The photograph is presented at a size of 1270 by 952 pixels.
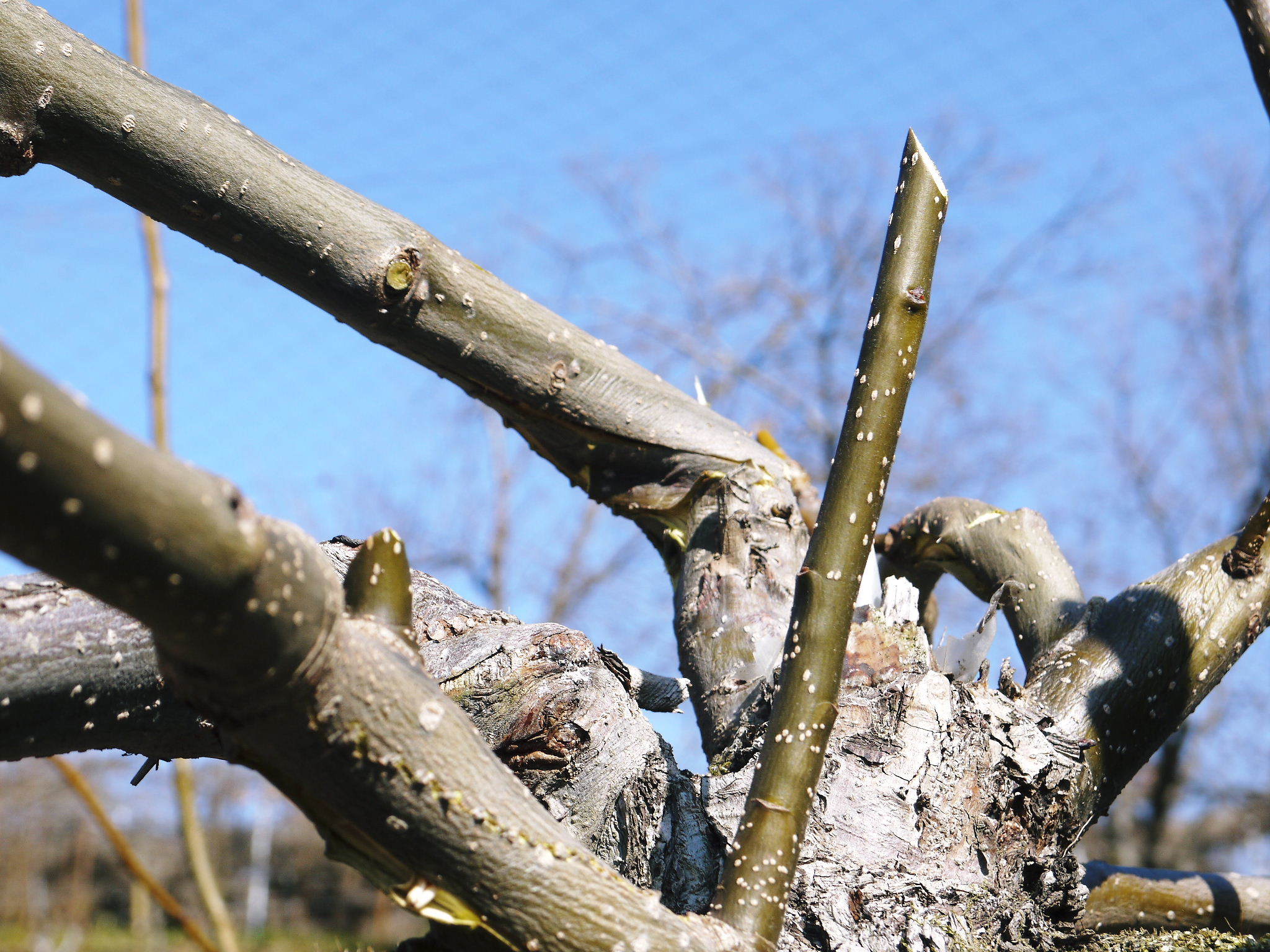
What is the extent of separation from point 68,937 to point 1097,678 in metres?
13.2

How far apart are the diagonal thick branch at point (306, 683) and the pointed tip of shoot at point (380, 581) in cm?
2

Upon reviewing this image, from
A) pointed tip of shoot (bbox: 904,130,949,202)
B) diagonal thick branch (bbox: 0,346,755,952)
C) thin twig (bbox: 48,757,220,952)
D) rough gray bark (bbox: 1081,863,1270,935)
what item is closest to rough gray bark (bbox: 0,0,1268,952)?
diagonal thick branch (bbox: 0,346,755,952)

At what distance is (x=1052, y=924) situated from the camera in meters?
1.60

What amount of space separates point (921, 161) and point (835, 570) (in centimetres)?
54

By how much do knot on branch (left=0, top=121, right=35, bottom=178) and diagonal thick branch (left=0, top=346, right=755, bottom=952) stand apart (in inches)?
41.1

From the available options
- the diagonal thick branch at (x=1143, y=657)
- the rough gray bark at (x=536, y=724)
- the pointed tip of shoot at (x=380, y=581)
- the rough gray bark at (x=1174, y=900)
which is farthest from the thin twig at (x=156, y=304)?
the rough gray bark at (x=1174, y=900)

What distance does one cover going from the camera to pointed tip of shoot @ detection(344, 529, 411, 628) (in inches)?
34.5

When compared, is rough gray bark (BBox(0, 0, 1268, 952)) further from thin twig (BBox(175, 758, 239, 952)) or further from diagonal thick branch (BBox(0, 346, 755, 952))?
thin twig (BBox(175, 758, 239, 952))

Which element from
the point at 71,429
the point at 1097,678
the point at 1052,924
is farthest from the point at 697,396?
the point at 71,429

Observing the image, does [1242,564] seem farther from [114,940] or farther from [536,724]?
[114,940]

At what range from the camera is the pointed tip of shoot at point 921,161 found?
49.2 inches

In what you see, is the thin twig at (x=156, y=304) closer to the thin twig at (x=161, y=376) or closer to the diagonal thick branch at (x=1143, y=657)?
the thin twig at (x=161, y=376)

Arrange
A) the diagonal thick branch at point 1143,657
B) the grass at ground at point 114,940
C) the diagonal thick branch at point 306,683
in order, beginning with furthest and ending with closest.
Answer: the grass at ground at point 114,940, the diagonal thick branch at point 1143,657, the diagonal thick branch at point 306,683

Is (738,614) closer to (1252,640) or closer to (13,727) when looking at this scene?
(1252,640)
